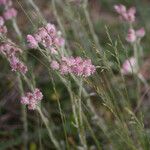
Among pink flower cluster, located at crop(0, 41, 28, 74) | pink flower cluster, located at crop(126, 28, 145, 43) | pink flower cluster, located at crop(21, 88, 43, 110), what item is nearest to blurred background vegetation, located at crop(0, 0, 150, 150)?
pink flower cluster, located at crop(126, 28, 145, 43)

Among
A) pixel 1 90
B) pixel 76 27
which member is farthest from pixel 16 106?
pixel 76 27

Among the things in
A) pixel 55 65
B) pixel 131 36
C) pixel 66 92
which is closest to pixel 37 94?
pixel 55 65

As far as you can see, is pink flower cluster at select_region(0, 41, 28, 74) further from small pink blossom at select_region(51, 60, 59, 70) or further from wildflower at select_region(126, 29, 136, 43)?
wildflower at select_region(126, 29, 136, 43)

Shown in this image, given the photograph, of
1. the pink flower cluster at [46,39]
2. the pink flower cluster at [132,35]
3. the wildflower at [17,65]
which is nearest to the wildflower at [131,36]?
the pink flower cluster at [132,35]

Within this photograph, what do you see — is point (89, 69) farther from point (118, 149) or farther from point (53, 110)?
point (53, 110)

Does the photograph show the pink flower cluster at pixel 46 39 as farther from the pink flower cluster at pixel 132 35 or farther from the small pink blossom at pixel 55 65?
the pink flower cluster at pixel 132 35

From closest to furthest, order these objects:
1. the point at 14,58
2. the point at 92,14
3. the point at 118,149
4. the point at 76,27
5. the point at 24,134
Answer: the point at 14,58
the point at 118,149
the point at 24,134
the point at 76,27
the point at 92,14
